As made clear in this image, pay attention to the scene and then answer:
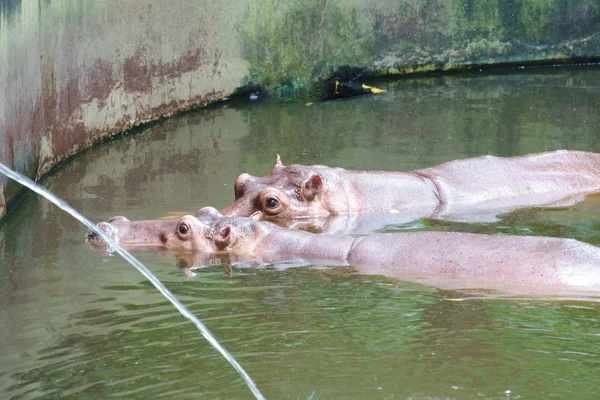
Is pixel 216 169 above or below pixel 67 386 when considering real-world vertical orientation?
above

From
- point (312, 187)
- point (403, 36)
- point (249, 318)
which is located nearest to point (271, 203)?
point (312, 187)

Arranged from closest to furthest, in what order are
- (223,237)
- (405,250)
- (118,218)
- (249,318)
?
(249,318) → (405,250) → (223,237) → (118,218)

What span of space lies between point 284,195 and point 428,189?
112cm

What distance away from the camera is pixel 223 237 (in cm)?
658

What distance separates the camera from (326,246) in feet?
20.9

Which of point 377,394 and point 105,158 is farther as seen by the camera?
point 105,158

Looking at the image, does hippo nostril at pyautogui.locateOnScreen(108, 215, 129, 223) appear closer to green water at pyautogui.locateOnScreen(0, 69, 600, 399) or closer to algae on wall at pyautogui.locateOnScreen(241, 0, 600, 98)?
green water at pyautogui.locateOnScreen(0, 69, 600, 399)

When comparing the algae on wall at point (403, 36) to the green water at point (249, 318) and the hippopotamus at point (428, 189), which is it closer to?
the green water at point (249, 318)

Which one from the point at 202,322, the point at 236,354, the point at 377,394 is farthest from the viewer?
the point at 202,322

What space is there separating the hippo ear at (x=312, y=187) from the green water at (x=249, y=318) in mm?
731

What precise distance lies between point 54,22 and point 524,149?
4308 millimetres

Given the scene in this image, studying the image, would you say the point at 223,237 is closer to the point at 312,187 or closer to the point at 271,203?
the point at 271,203

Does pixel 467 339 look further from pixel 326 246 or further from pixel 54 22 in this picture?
pixel 54 22

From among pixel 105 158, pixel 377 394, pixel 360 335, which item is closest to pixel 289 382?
pixel 377 394
